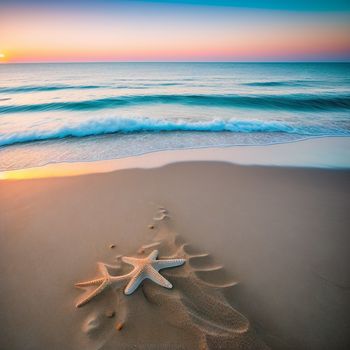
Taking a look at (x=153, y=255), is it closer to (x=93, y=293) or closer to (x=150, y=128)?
(x=93, y=293)

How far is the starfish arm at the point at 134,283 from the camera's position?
2181 millimetres

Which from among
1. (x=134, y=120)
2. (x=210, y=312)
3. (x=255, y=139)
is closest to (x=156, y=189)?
(x=210, y=312)

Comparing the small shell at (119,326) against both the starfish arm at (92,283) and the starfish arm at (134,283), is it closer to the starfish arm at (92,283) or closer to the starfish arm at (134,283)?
the starfish arm at (134,283)

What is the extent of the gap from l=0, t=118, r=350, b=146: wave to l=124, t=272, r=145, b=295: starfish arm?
7148 millimetres

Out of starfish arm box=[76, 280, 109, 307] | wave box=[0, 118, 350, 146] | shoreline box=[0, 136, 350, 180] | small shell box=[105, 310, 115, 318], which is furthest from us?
wave box=[0, 118, 350, 146]

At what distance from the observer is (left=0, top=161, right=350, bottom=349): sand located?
76.9 inches

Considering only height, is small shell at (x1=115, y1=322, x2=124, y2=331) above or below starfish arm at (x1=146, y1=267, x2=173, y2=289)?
below

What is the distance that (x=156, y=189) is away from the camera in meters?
4.27

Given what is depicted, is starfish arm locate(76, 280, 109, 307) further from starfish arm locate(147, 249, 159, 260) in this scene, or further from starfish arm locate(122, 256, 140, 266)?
starfish arm locate(147, 249, 159, 260)

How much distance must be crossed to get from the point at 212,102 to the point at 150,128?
8463mm

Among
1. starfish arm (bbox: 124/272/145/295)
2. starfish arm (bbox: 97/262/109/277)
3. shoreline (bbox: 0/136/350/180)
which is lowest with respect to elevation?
shoreline (bbox: 0/136/350/180)

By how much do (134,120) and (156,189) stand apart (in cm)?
602

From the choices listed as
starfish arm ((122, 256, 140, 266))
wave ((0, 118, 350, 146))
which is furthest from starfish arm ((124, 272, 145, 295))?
wave ((0, 118, 350, 146))

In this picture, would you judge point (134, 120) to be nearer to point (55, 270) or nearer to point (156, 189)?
point (156, 189)
